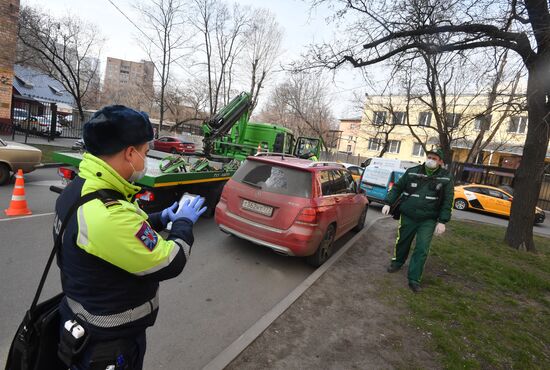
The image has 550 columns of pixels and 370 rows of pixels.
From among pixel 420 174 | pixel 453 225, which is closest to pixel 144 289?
pixel 420 174

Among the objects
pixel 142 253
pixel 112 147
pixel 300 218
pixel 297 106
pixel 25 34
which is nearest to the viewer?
pixel 142 253

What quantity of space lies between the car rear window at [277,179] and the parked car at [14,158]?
6.42 m

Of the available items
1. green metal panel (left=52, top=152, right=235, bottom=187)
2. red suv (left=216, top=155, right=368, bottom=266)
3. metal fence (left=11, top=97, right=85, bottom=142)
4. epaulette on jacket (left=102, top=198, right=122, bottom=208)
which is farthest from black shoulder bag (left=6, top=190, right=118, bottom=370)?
metal fence (left=11, top=97, right=85, bottom=142)

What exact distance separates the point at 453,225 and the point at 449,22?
6.48m

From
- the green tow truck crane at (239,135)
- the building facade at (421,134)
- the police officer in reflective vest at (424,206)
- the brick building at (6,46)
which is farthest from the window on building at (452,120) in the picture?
the brick building at (6,46)

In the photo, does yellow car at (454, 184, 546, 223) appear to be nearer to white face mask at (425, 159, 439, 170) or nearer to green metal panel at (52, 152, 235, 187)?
white face mask at (425, 159, 439, 170)

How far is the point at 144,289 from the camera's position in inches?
61.0

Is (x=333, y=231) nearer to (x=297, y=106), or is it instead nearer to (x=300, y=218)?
(x=300, y=218)

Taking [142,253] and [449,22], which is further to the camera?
[449,22]

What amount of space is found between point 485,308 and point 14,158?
1045 cm

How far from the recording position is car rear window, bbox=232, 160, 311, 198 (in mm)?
5113

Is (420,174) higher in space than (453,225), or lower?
higher

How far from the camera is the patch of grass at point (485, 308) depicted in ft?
11.0

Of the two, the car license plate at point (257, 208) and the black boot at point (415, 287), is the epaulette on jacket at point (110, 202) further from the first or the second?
the black boot at point (415, 287)
